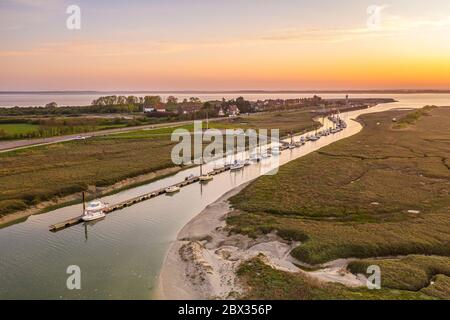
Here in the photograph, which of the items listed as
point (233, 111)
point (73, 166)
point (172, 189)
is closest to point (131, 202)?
point (172, 189)

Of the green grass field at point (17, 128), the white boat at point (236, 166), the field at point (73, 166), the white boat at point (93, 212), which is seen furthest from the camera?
the green grass field at point (17, 128)

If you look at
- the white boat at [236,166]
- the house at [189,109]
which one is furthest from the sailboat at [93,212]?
the house at [189,109]

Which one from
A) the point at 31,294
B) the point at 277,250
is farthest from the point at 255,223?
the point at 31,294

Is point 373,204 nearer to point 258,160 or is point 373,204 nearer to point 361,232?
point 361,232

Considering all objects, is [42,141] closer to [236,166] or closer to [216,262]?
[236,166]

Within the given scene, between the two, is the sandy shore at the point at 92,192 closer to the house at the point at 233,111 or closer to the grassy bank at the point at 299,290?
the grassy bank at the point at 299,290
